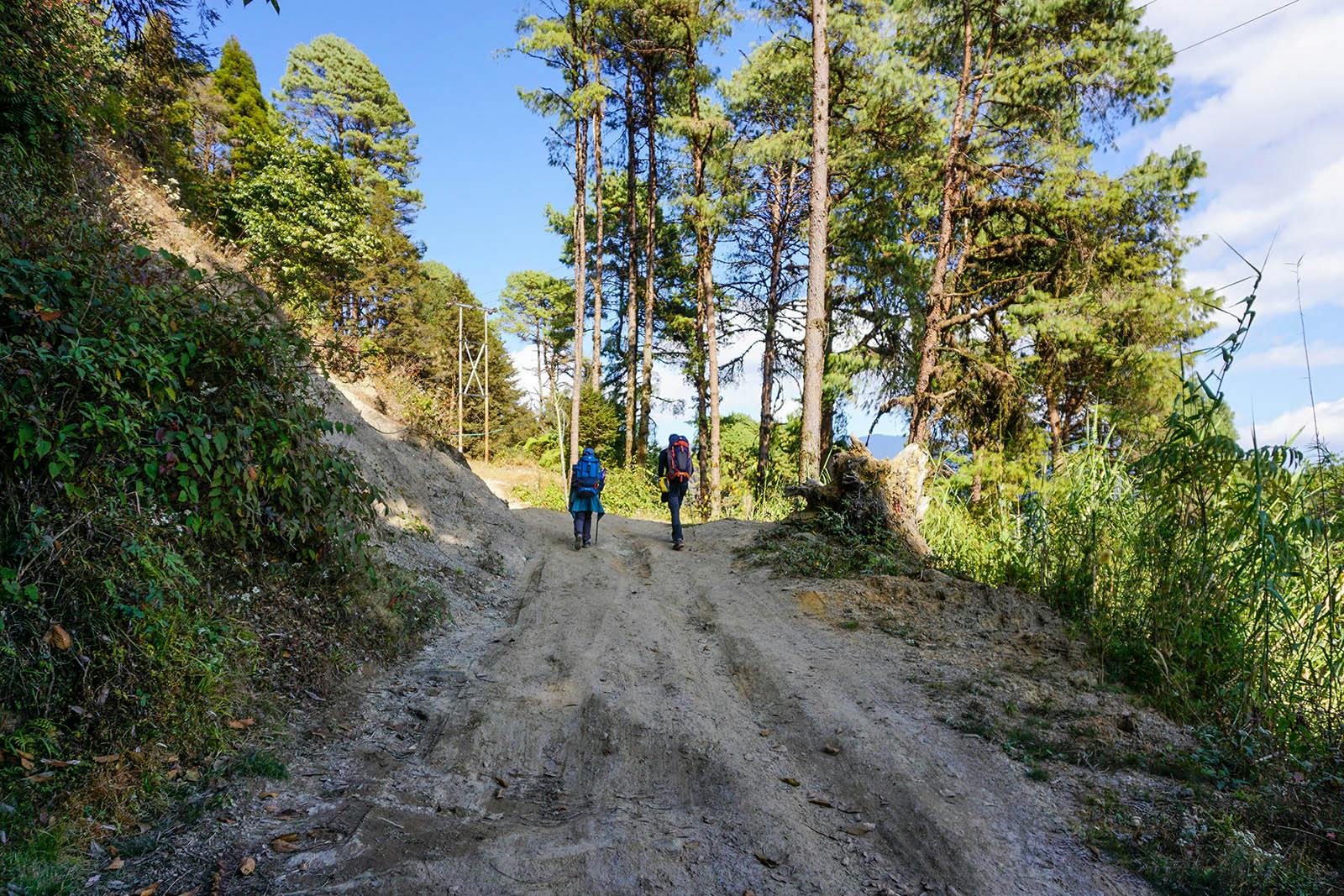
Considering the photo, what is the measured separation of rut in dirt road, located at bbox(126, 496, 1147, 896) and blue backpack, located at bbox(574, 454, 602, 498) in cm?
498

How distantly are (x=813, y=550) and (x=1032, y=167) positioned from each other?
11607 mm

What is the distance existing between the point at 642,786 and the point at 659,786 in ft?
0.31

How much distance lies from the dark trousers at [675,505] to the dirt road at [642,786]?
15.4 feet

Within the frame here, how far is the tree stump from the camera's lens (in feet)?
30.4

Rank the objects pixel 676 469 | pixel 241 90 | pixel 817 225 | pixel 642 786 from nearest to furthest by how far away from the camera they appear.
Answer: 1. pixel 642 786
2. pixel 676 469
3. pixel 817 225
4. pixel 241 90

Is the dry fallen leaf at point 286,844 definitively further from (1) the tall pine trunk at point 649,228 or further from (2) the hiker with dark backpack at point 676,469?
(1) the tall pine trunk at point 649,228

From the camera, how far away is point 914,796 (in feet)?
11.6

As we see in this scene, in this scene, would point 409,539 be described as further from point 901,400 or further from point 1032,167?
point 1032,167

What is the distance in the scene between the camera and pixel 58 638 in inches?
114

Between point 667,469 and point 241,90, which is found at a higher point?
point 241,90

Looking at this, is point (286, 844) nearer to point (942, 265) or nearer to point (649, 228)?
point (942, 265)

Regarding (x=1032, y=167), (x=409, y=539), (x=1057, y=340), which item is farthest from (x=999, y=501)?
(x=1032, y=167)

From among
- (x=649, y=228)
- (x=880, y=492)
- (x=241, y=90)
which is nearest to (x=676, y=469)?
(x=880, y=492)

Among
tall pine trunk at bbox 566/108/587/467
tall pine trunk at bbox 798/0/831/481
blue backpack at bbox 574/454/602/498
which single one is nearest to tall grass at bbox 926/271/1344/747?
blue backpack at bbox 574/454/602/498
